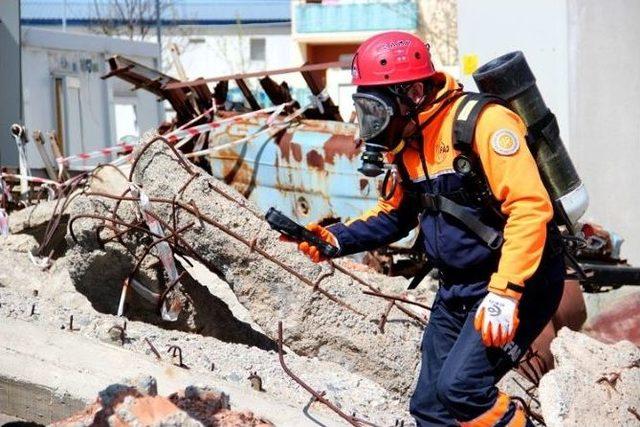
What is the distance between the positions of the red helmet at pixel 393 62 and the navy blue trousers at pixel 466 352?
0.80 meters

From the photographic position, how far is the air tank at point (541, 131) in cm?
456

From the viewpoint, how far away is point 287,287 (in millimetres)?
5621

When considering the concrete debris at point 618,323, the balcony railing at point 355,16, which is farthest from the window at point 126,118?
the concrete debris at point 618,323

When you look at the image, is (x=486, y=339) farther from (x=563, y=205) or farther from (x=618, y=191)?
(x=618, y=191)

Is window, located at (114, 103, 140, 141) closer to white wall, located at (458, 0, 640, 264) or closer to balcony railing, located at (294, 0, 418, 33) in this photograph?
white wall, located at (458, 0, 640, 264)

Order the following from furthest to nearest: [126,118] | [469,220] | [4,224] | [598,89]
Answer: [126,118] → [598,89] → [4,224] → [469,220]

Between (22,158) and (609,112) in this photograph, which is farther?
(22,158)

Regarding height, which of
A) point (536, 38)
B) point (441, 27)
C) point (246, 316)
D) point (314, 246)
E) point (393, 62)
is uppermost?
point (441, 27)

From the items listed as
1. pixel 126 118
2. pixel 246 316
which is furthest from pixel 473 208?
pixel 126 118

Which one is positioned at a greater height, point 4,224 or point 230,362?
point 4,224

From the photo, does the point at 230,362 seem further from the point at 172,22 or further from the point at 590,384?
the point at 172,22

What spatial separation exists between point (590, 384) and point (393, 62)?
5.89ft

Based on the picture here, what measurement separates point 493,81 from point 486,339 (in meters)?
1.56

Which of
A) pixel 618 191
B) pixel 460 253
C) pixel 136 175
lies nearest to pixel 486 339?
pixel 460 253
